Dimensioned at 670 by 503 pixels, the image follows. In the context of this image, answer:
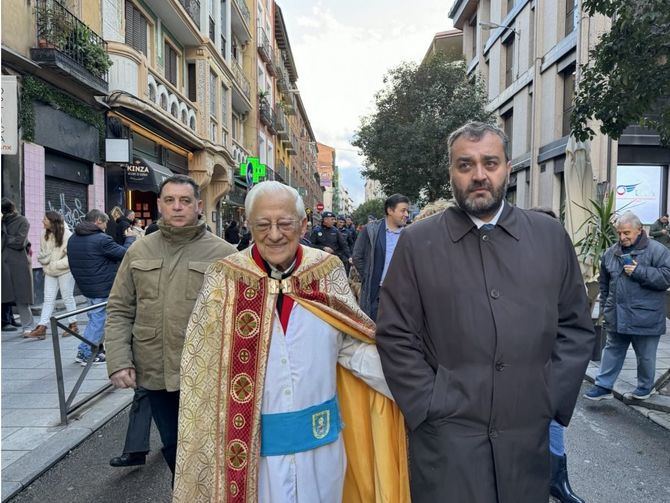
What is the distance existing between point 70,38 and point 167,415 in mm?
9981

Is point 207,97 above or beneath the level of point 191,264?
above

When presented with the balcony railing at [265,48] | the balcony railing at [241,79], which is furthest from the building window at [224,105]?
the balcony railing at [265,48]

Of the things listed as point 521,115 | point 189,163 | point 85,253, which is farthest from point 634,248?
point 521,115

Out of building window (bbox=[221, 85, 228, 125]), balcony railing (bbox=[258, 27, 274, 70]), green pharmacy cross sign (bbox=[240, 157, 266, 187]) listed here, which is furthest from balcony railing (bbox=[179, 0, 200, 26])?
balcony railing (bbox=[258, 27, 274, 70])

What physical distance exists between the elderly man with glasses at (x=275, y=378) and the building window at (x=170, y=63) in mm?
16359

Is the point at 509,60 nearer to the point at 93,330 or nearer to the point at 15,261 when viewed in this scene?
the point at 15,261

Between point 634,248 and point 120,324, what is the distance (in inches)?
181

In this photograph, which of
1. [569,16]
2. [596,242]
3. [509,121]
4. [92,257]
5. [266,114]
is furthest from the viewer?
[266,114]

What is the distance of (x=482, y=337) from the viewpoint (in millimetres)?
1925

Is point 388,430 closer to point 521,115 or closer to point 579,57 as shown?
point 579,57

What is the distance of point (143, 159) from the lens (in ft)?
46.5

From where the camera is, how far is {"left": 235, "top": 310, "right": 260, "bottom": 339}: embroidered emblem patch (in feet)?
7.18

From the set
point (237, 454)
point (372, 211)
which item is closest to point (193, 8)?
point (237, 454)

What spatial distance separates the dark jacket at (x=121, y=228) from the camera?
1032cm
